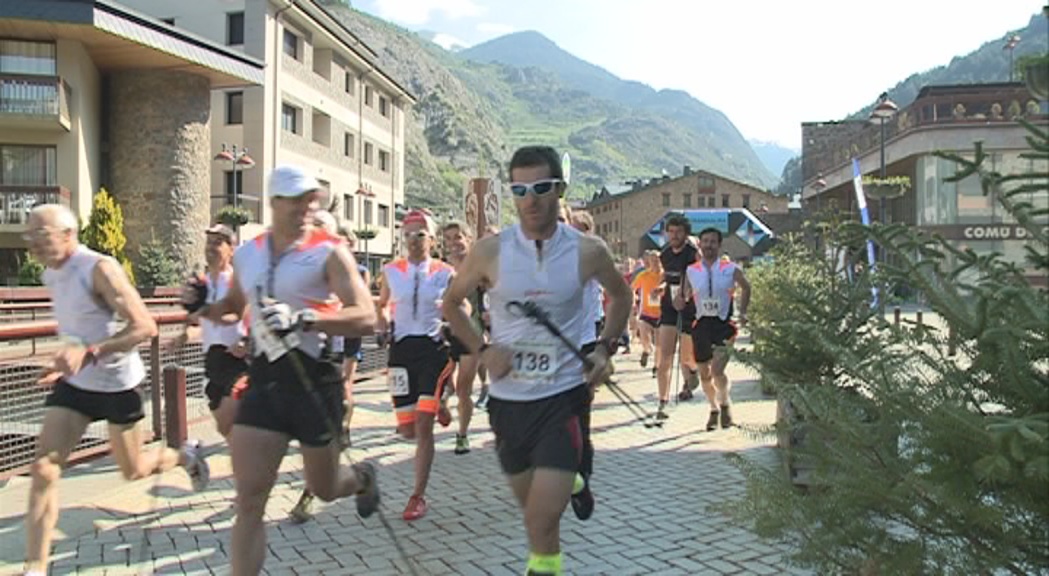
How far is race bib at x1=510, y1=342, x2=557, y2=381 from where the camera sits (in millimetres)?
3959

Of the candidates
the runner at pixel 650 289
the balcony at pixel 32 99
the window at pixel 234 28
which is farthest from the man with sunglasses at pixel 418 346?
the window at pixel 234 28

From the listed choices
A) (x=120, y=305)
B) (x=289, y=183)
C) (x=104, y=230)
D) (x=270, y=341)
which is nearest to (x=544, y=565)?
(x=270, y=341)

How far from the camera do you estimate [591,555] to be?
5.16m

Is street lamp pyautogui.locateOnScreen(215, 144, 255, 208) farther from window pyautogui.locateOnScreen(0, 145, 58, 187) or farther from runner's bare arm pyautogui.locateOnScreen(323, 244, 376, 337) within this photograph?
runner's bare arm pyautogui.locateOnScreen(323, 244, 376, 337)

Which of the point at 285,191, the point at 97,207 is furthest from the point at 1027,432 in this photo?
the point at 97,207

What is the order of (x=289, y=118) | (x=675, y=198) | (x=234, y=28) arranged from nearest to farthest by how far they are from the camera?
1. (x=234, y=28)
2. (x=289, y=118)
3. (x=675, y=198)

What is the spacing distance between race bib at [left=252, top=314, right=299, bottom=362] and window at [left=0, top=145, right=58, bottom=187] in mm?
33357

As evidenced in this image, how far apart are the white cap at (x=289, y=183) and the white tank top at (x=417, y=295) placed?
7.82 feet

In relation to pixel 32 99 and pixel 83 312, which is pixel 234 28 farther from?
pixel 83 312

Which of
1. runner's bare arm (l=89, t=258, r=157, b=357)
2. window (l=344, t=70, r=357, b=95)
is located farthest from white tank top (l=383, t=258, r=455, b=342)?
window (l=344, t=70, r=357, b=95)

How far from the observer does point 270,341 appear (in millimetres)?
4047

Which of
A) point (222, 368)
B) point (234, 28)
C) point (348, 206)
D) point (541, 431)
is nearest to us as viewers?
point (541, 431)

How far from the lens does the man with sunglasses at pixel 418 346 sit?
6176 millimetres

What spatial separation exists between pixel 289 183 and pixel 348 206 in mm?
45108
